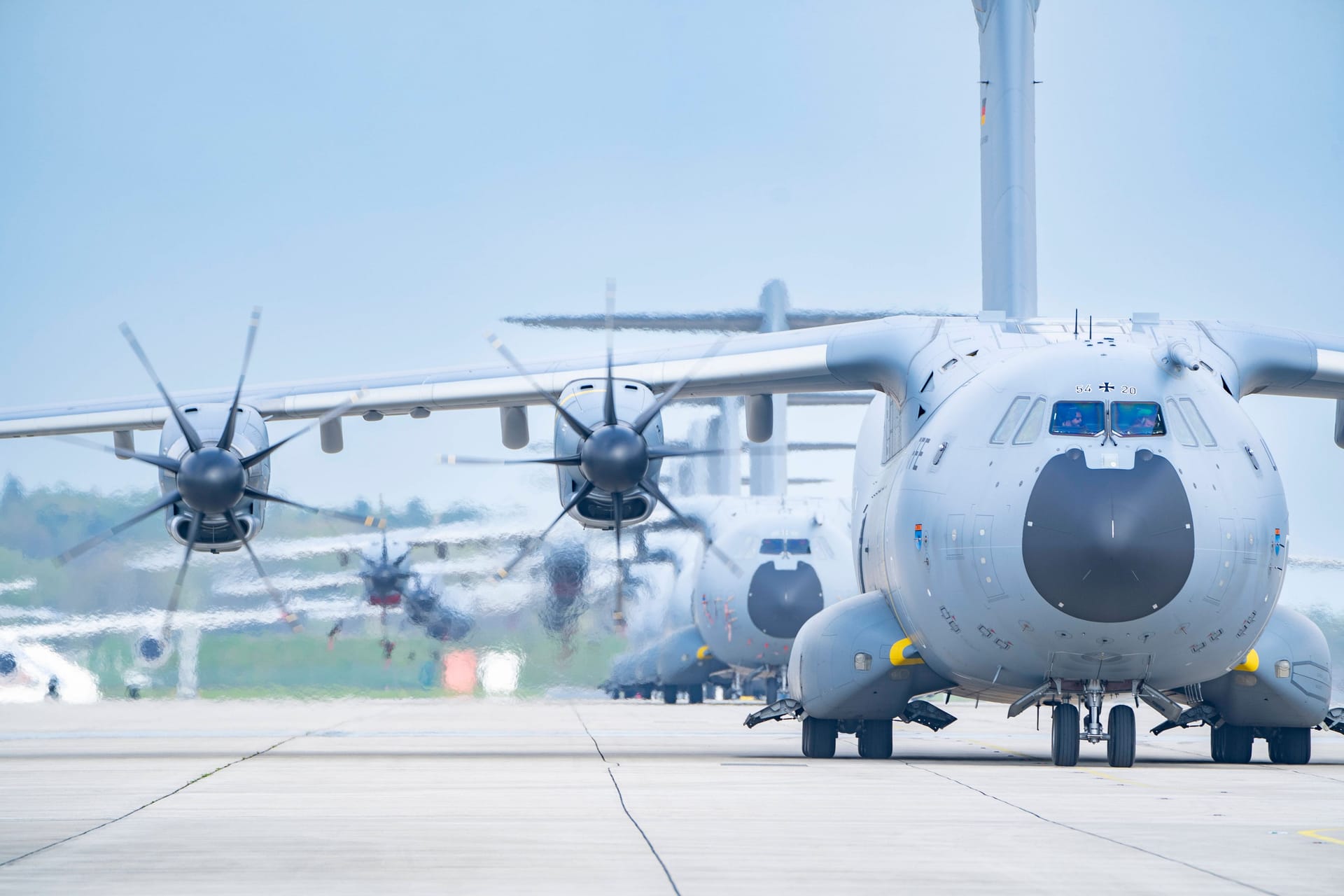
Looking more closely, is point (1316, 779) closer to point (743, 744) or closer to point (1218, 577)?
point (1218, 577)

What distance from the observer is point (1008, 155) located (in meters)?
18.0

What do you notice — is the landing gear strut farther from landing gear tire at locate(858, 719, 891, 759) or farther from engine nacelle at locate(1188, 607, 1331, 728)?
Result: engine nacelle at locate(1188, 607, 1331, 728)

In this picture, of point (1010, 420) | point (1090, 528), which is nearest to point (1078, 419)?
point (1010, 420)

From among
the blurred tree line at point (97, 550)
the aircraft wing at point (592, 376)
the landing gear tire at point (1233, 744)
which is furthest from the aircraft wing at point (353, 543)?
the landing gear tire at point (1233, 744)

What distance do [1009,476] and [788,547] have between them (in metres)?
18.1

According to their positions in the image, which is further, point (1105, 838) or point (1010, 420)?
point (1010, 420)

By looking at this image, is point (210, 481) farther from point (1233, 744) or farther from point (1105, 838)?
point (1105, 838)

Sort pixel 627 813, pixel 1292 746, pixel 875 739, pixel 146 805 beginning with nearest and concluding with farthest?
pixel 627 813, pixel 146 805, pixel 1292 746, pixel 875 739

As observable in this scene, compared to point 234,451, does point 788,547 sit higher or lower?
lower

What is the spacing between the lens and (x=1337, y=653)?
85.5ft

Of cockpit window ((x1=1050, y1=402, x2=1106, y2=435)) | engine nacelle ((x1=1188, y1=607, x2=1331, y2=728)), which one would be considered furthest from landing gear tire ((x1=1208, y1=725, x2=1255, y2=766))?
cockpit window ((x1=1050, y1=402, x2=1106, y2=435))

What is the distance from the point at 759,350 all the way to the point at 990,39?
14.1 ft

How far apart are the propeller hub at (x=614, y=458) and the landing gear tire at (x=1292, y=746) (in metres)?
6.19

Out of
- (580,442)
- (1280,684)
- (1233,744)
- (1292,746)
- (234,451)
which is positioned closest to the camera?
(1280,684)
